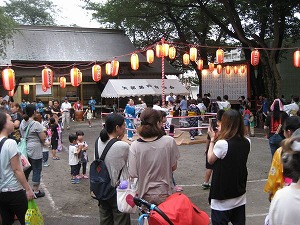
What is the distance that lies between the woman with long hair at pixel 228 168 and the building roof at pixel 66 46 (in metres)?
19.3

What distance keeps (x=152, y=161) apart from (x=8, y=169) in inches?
64.0

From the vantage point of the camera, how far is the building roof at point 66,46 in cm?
2244

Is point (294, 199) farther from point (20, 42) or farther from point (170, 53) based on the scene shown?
point (20, 42)

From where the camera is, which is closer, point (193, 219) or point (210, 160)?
point (193, 219)

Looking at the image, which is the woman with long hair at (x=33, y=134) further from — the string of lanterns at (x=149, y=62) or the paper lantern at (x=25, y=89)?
the paper lantern at (x=25, y=89)

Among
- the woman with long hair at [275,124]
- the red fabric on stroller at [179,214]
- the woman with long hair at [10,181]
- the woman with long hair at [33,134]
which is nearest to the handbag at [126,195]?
the red fabric on stroller at [179,214]

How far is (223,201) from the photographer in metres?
3.47

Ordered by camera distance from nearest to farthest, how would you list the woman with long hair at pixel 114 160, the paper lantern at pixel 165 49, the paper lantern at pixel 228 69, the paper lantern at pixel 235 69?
the woman with long hair at pixel 114 160 < the paper lantern at pixel 165 49 < the paper lantern at pixel 235 69 < the paper lantern at pixel 228 69

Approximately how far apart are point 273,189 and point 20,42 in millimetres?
22724

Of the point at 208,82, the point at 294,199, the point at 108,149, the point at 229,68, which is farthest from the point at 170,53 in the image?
the point at 294,199

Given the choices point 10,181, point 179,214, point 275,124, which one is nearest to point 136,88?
point 275,124

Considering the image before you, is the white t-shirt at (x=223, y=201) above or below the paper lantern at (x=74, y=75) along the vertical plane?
below

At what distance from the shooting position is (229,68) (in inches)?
867

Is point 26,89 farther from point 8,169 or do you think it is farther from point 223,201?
point 223,201
